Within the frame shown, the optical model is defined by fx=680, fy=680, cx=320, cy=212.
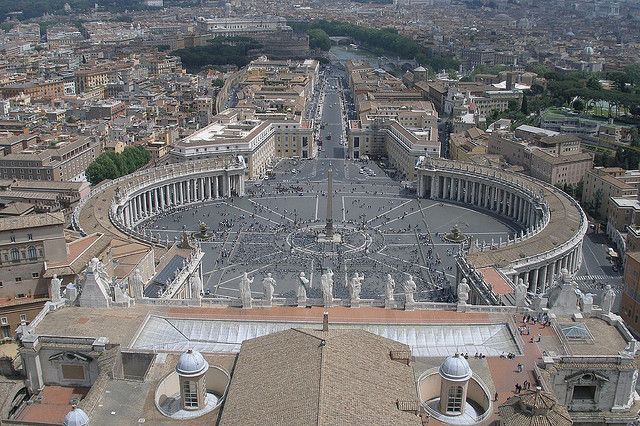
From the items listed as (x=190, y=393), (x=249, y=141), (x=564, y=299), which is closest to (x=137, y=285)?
(x=190, y=393)

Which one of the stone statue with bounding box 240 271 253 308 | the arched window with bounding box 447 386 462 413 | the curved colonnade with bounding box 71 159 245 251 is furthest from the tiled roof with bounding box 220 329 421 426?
the curved colonnade with bounding box 71 159 245 251

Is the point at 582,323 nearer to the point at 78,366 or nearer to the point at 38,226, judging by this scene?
the point at 78,366

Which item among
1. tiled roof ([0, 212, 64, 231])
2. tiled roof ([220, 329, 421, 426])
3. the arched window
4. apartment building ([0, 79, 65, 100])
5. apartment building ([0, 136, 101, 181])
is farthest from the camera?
apartment building ([0, 79, 65, 100])

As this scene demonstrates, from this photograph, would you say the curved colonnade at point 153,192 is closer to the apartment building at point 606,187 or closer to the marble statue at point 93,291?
the marble statue at point 93,291

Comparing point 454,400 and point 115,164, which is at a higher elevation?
point 454,400

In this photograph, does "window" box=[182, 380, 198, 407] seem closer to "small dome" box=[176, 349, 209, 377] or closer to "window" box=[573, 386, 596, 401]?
"small dome" box=[176, 349, 209, 377]

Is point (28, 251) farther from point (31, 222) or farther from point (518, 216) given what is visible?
point (518, 216)
